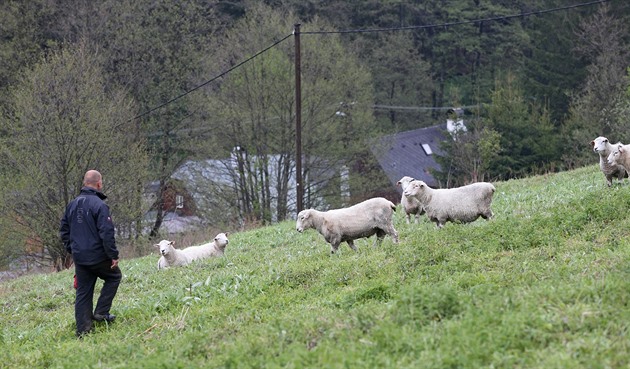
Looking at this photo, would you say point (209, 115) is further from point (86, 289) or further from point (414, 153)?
point (86, 289)

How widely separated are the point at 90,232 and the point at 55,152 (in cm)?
2357

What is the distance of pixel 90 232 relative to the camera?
11.0 metres

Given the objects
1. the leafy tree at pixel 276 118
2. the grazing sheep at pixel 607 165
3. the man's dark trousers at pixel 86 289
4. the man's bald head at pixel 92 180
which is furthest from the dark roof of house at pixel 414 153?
the man's dark trousers at pixel 86 289

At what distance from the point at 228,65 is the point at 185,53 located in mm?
2689

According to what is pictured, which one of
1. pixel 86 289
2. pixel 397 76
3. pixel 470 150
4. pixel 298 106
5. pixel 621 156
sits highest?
pixel 397 76

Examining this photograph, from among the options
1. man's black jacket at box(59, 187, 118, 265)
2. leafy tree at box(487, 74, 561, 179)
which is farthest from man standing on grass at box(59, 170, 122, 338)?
leafy tree at box(487, 74, 561, 179)

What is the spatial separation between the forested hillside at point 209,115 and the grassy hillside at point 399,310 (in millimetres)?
19823

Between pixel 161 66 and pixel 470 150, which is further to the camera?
pixel 470 150

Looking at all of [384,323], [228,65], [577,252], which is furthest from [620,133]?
[384,323]

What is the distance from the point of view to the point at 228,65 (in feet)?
155

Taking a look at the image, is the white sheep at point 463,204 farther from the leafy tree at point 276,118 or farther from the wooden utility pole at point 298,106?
the leafy tree at point 276,118

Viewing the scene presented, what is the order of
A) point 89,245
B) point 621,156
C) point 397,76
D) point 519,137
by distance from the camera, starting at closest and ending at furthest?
point 89,245, point 621,156, point 519,137, point 397,76

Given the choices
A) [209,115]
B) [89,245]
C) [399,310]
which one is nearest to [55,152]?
[209,115]

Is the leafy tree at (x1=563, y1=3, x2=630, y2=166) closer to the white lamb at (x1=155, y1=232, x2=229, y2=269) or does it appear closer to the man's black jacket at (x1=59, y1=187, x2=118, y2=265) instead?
the white lamb at (x1=155, y1=232, x2=229, y2=269)
